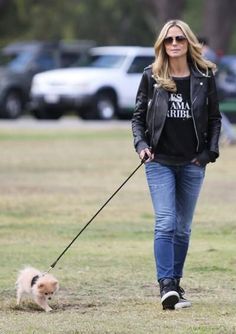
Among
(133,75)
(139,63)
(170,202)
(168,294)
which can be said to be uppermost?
(170,202)

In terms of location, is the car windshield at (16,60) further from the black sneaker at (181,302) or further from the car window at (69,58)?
the black sneaker at (181,302)

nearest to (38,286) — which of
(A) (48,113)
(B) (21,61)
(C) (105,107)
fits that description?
(C) (105,107)

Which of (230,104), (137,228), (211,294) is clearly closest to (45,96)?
(230,104)

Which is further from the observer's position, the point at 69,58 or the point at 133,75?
the point at 69,58

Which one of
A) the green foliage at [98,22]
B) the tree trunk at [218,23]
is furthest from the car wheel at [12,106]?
the green foliage at [98,22]

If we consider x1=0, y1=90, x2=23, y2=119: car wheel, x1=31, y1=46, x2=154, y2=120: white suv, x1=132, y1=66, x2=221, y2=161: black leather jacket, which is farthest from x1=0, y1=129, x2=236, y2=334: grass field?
x1=0, y1=90, x2=23, y2=119: car wheel

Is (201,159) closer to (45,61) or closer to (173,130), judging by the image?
(173,130)

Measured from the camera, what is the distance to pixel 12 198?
49.5ft

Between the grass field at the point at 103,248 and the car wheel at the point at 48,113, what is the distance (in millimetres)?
12162

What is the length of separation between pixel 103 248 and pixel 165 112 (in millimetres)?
3482

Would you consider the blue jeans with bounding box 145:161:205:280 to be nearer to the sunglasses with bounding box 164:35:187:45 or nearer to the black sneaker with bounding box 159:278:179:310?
the black sneaker with bounding box 159:278:179:310

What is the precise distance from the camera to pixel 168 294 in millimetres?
7762

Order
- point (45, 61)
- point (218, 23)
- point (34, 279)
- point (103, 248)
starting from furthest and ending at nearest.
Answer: point (218, 23)
point (45, 61)
point (103, 248)
point (34, 279)

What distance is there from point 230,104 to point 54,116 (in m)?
7.76
